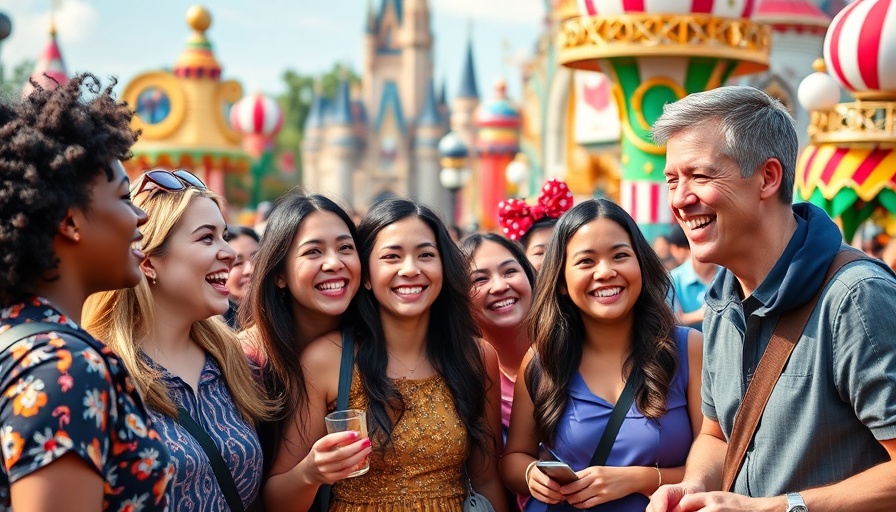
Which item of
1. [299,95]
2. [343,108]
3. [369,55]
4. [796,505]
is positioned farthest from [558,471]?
[299,95]

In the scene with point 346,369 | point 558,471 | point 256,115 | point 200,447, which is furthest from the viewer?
point 256,115

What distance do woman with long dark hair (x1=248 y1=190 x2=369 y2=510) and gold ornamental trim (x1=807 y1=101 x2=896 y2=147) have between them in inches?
211

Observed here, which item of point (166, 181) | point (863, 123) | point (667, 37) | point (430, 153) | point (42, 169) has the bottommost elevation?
point (430, 153)

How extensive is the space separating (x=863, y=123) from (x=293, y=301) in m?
5.60

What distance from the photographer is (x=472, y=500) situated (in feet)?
11.1

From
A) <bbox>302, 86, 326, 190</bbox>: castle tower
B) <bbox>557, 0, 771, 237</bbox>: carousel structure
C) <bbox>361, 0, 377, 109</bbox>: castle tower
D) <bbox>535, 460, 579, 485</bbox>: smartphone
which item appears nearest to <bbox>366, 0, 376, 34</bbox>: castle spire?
<bbox>361, 0, 377, 109</bbox>: castle tower

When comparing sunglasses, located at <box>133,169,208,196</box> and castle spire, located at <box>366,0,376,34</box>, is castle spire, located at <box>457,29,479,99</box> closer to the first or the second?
castle spire, located at <box>366,0,376,34</box>

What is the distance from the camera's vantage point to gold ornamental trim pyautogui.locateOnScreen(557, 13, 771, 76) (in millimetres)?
7949

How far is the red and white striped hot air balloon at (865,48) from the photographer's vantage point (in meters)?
7.02

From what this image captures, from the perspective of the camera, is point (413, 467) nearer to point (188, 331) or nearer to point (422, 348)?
point (422, 348)

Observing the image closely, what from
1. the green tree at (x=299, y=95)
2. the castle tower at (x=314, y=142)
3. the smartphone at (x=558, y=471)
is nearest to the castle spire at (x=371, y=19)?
the castle tower at (x=314, y=142)

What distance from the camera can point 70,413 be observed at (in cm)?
184

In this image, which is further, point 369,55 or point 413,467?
point 369,55

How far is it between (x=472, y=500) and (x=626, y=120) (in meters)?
5.89
